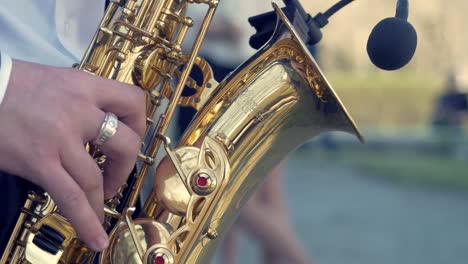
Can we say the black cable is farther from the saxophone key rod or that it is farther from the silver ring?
the silver ring

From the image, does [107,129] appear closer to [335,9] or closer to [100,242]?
[100,242]

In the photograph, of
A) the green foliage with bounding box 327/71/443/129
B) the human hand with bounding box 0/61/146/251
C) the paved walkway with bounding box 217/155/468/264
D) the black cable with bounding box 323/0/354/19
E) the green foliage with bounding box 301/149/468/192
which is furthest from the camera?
the green foliage with bounding box 327/71/443/129

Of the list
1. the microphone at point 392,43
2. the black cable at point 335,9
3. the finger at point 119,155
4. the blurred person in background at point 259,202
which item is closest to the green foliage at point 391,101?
the blurred person in background at point 259,202

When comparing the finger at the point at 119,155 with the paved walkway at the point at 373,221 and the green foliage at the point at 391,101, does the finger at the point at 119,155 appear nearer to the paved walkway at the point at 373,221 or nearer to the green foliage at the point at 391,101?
the paved walkway at the point at 373,221

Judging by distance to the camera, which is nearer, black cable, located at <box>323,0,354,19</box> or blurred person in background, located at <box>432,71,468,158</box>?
black cable, located at <box>323,0,354,19</box>

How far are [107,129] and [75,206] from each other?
122 millimetres

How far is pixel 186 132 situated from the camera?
1.83 m

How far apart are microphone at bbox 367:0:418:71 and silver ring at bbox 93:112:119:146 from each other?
1.87 feet

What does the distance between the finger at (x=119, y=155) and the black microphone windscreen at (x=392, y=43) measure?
0.53 meters

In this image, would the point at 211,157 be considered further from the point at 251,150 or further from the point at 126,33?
the point at 126,33

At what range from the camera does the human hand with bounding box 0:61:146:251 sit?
52.1 inches

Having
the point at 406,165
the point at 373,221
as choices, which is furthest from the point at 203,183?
the point at 406,165

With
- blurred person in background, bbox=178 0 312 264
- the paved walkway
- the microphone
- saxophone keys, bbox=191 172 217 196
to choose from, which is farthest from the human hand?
the paved walkway

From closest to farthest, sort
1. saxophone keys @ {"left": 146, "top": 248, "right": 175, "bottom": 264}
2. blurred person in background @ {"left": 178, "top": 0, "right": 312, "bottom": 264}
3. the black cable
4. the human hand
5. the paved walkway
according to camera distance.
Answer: the human hand → saxophone keys @ {"left": 146, "top": 248, "right": 175, "bottom": 264} → the black cable → blurred person in background @ {"left": 178, "top": 0, "right": 312, "bottom": 264} → the paved walkway
